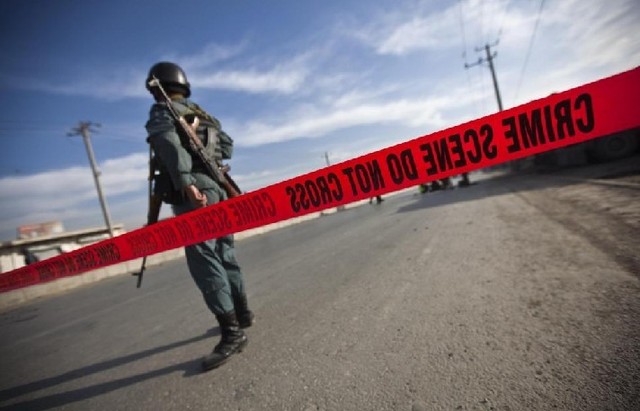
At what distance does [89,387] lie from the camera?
7.97 feet

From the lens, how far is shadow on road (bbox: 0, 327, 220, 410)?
2295 mm

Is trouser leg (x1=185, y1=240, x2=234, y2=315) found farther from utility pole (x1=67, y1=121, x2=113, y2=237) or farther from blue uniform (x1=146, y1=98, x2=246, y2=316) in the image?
utility pole (x1=67, y1=121, x2=113, y2=237)

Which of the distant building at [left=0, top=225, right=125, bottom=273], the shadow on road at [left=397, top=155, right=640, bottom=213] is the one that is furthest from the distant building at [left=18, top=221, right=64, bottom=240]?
the shadow on road at [left=397, top=155, right=640, bottom=213]

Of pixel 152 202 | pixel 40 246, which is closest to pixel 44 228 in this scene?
pixel 40 246

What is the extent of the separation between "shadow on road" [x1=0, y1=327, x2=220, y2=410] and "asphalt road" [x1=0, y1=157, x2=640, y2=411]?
0.01m

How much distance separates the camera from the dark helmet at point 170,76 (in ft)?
9.30

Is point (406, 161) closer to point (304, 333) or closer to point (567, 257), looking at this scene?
point (304, 333)

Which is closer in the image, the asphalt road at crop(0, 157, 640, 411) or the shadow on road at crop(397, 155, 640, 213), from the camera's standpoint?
the asphalt road at crop(0, 157, 640, 411)

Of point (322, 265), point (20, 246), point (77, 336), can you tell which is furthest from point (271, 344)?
point (20, 246)

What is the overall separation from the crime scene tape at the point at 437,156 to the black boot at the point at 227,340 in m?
0.65

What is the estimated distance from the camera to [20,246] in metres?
26.5

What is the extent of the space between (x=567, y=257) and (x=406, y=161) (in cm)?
223

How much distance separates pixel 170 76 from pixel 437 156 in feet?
8.04

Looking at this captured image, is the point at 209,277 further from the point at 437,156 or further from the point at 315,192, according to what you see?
the point at 437,156
